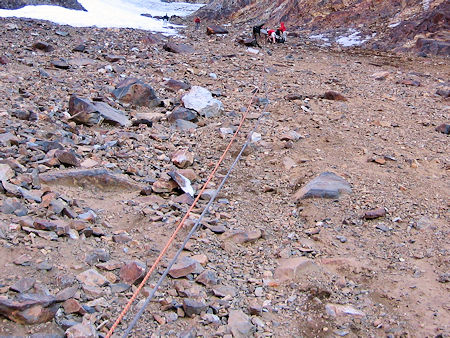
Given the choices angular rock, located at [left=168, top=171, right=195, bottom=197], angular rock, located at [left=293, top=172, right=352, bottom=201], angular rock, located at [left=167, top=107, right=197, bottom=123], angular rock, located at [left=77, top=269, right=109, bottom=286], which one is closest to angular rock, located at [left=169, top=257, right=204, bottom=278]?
angular rock, located at [left=77, top=269, right=109, bottom=286]

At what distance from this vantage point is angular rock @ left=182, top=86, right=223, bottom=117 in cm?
769

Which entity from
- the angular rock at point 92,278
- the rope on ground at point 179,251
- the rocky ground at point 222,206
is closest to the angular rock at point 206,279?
the rocky ground at point 222,206

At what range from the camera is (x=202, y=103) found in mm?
7781

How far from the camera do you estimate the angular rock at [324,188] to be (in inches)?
191

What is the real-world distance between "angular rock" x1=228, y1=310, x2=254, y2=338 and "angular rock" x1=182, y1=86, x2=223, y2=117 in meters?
4.99

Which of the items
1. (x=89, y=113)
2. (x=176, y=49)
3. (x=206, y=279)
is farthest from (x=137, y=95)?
(x=206, y=279)

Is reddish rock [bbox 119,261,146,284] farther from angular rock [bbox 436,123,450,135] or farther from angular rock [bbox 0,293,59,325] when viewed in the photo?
angular rock [bbox 436,123,450,135]

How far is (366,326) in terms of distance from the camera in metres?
3.11

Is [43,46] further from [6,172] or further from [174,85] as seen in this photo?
[6,172]

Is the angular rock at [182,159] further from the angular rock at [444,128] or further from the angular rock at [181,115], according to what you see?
the angular rock at [444,128]

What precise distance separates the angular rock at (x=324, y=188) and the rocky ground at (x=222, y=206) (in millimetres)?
24

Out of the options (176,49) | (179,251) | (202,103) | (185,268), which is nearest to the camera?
(185,268)

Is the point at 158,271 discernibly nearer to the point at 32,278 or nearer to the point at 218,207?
the point at 32,278

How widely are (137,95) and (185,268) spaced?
196 inches
